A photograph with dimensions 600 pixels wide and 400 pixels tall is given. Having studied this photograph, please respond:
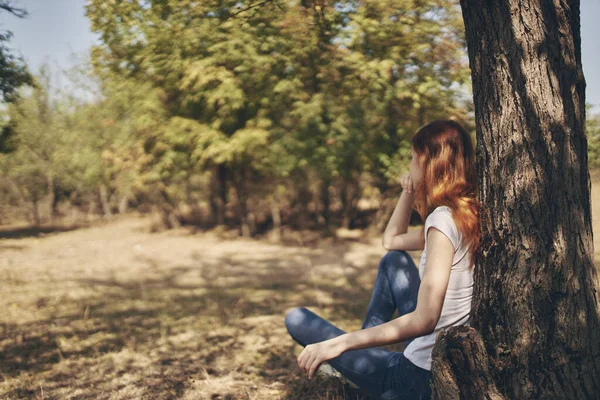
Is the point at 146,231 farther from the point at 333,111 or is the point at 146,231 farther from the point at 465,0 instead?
the point at 465,0

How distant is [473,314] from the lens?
82.5 inches

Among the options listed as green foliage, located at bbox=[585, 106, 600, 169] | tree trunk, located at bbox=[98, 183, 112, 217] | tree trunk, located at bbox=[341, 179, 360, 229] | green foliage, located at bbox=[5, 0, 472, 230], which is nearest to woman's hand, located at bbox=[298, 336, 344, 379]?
green foliage, located at bbox=[5, 0, 472, 230]

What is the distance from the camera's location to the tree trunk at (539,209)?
77.4 inches

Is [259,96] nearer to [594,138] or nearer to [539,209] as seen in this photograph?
[594,138]

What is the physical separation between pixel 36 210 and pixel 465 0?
689 inches

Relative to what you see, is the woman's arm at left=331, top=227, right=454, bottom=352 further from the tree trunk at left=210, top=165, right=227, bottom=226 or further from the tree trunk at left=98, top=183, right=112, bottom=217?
the tree trunk at left=98, top=183, right=112, bottom=217

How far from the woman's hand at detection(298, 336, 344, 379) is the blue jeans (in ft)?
1.46

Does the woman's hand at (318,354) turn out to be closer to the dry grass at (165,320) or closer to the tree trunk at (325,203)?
the dry grass at (165,320)

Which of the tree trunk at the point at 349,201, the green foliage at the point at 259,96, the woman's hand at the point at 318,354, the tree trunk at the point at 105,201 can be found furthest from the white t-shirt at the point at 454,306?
the tree trunk at the point at 105,201

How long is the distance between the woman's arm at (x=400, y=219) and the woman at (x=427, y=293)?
160 mm

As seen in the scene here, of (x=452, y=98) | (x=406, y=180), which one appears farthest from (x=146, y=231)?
(x=406, y=180)

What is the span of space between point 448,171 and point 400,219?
30.6 inches

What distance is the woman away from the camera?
1.91 meters

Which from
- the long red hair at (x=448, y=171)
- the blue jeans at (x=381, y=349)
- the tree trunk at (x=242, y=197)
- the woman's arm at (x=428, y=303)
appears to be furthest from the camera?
the tree trunk at (x=242, y=197)
